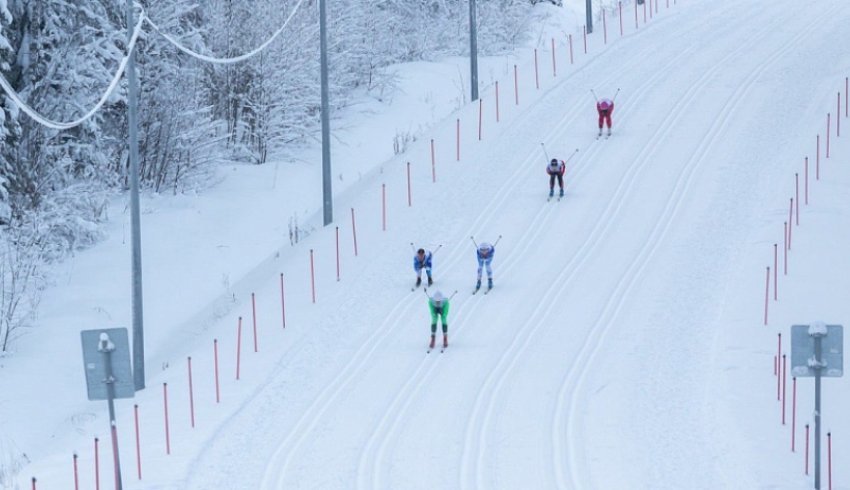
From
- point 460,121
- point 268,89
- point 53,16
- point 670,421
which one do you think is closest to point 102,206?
point 53,16

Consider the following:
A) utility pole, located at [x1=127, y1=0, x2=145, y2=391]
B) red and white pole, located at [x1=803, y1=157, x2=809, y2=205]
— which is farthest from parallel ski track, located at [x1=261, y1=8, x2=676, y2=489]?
red and white pole, located at [x1=803, y1=157, x2=809, y2=205]

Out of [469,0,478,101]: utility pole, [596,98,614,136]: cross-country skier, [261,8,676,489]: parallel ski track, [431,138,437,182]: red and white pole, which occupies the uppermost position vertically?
[469,0,478,101]: utility pole

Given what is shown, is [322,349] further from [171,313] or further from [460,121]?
[460,121]

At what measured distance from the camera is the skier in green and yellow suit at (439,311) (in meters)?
23.6

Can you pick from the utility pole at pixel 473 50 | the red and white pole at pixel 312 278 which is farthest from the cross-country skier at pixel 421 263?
the utility pole at pixel 473 50

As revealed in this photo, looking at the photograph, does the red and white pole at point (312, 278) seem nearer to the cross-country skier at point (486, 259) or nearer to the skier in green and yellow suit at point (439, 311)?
the cross-country skier at point (486, 259)

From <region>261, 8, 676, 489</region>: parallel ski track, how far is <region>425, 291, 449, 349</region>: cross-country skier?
596 mm

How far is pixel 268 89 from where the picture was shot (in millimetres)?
39094

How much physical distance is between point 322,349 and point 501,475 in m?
6.87

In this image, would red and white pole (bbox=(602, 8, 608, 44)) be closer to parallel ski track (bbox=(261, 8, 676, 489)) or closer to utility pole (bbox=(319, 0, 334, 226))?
parallel ski track (bbox=(261, 8, 676, 489))

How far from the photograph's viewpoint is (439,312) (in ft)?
78.2

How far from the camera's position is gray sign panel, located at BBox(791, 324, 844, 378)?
54.2 ft

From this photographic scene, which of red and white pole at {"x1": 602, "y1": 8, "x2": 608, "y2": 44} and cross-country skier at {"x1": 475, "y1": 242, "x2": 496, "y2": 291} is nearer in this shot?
cross-country skier at {"x1": 475, "y1": 242, "x2": 496, "y2": 291}

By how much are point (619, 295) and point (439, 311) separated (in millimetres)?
4515
